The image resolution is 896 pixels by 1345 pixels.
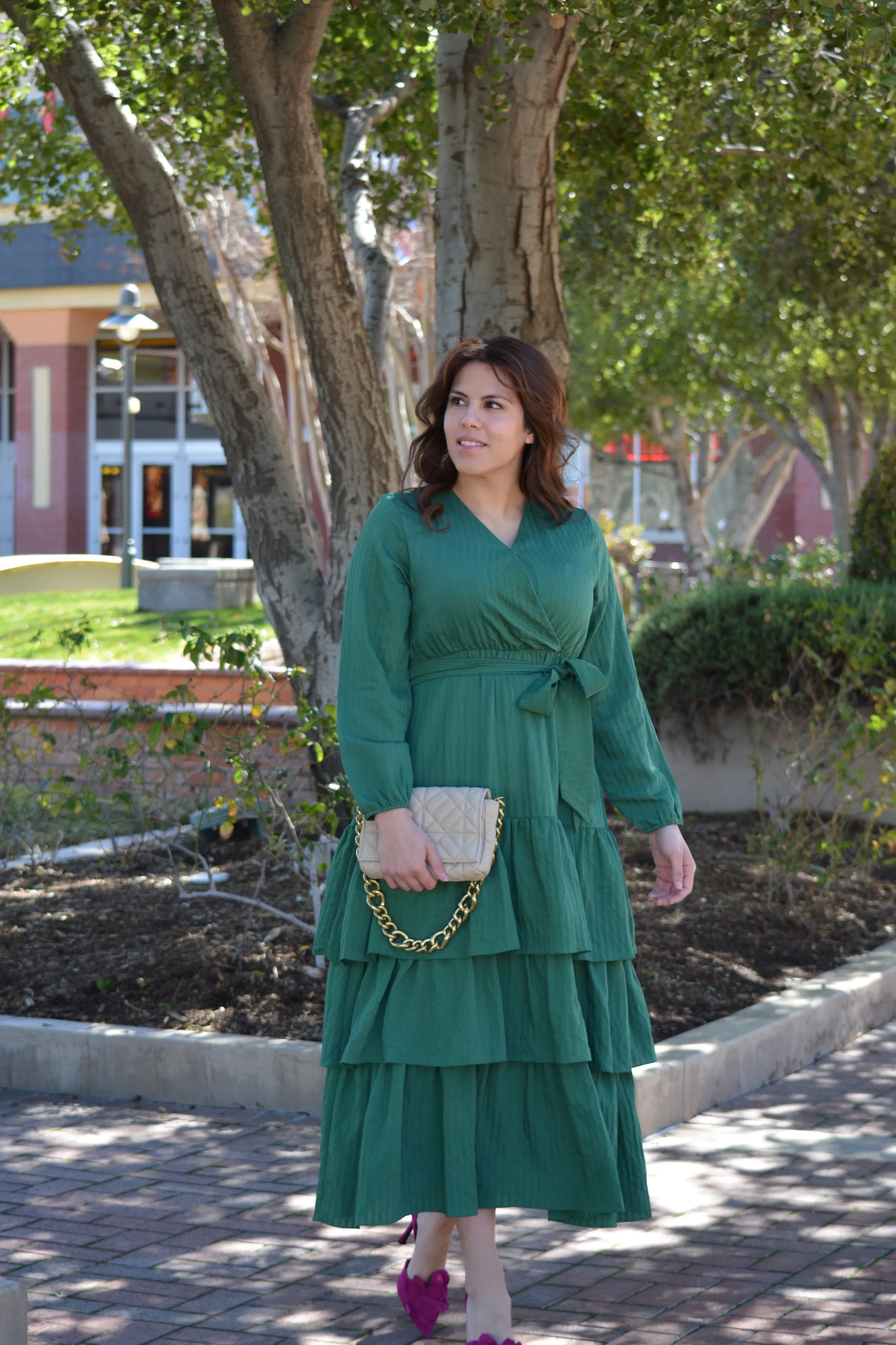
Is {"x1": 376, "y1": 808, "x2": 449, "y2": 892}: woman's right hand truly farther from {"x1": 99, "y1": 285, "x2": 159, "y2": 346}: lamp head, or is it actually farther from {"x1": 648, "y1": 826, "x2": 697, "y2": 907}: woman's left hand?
{"x1": 99, "y1": 285, "x2": 159, "y2": 346}: lamp head

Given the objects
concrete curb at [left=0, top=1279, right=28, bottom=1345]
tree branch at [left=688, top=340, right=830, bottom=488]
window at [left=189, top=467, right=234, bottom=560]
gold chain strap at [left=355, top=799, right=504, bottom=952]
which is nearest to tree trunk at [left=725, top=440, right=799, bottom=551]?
tree branch at [left=688, top=340, right=830, bottom=488]

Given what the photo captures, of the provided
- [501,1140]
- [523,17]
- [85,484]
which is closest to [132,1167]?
[501,1140]

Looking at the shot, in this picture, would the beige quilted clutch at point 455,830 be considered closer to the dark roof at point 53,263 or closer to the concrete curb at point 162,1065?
the concrete curb at point 162,1065

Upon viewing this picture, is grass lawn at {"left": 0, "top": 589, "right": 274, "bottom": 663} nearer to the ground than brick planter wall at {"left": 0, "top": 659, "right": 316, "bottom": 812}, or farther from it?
farther from it

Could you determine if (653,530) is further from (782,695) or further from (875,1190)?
(875,1190)

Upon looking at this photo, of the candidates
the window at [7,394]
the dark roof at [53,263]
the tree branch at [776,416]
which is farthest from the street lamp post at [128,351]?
the window at [7,394]

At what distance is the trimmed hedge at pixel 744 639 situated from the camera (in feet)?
28.7

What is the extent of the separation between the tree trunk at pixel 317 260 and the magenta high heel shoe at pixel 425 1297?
11.7 ft

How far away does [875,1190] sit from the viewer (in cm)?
411

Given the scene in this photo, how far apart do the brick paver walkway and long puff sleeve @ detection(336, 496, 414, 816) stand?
1163mm

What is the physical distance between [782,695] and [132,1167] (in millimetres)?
5375

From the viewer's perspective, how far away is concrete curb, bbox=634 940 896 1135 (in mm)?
4711

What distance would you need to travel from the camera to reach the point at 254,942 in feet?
19.2

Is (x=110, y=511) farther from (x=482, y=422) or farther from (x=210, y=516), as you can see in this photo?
(x=482, y=422)
